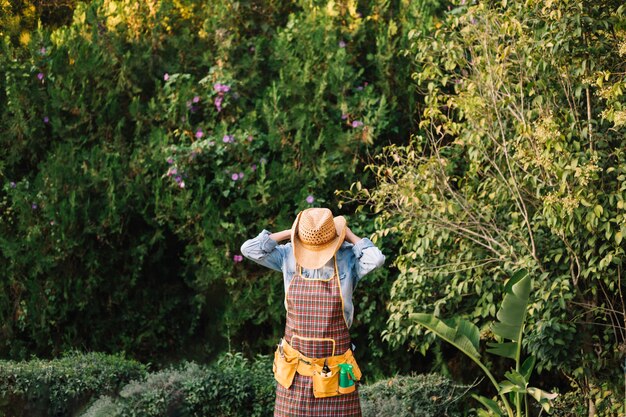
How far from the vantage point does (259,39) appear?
874cm

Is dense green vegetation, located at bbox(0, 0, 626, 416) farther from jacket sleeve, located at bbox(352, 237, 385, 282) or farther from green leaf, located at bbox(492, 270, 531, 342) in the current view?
jacket sleeve, located at bbox(352, 237, 385, 282)

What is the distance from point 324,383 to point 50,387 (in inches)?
107

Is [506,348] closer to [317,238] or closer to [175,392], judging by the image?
[317,238]

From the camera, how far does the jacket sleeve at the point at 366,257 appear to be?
5.09 m

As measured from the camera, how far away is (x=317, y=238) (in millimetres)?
5234

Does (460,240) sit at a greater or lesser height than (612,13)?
lesser

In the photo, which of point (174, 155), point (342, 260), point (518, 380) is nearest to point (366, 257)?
point (342, 260)

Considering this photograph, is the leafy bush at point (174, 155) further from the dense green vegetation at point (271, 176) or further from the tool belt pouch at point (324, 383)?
the tool belt pouch at point (324, 383)

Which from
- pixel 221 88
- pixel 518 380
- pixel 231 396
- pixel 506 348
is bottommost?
pixel 231 396

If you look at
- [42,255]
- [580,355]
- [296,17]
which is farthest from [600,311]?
[42,255]

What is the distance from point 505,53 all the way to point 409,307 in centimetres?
193

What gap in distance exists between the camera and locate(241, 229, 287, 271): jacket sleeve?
5.34m

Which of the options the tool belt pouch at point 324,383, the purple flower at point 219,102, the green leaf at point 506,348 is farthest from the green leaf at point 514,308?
the purple flower at point 219,102

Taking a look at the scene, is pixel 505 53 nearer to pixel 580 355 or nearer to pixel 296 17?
pixel 580 355
